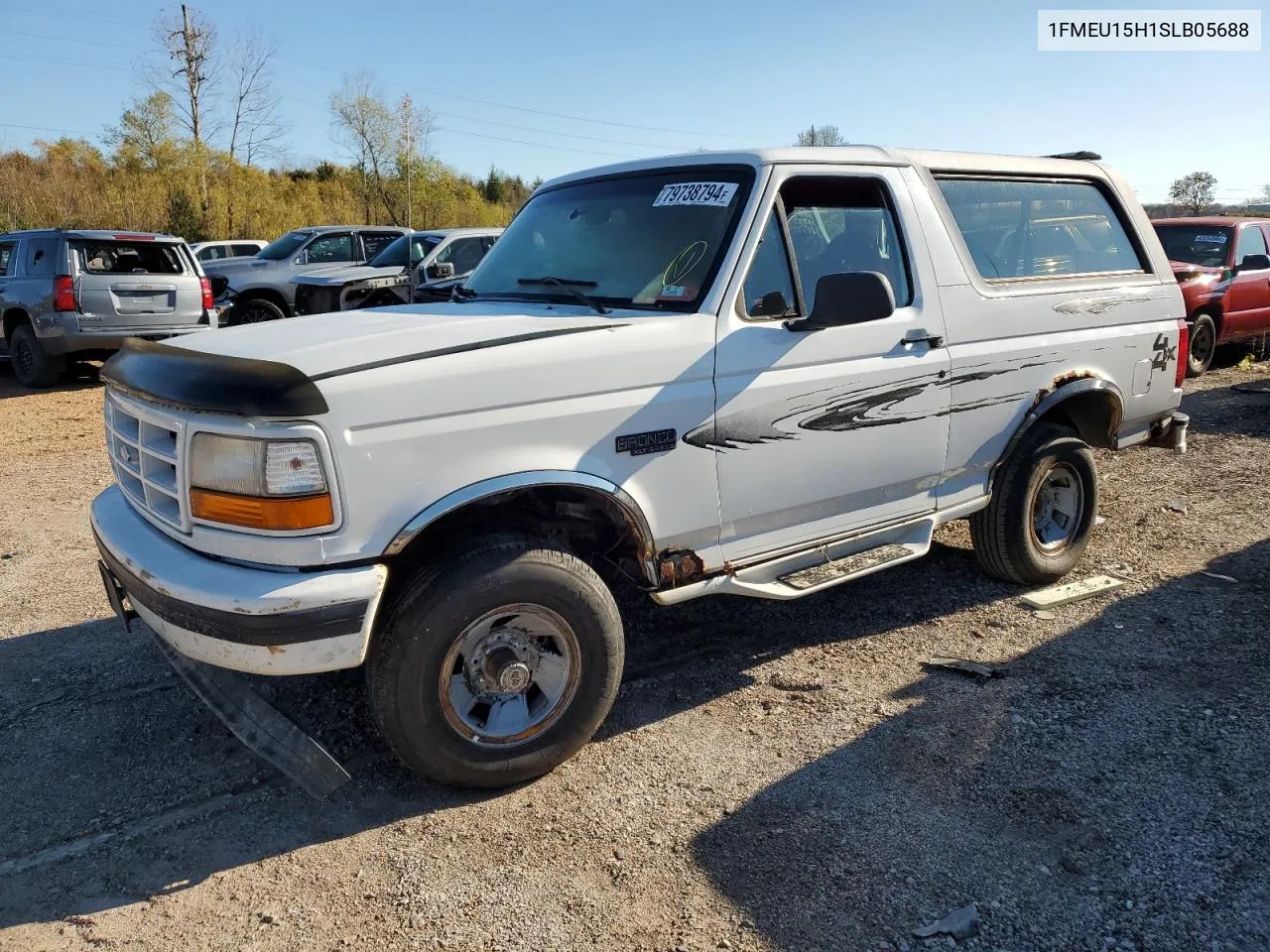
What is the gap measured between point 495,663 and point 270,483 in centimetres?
94

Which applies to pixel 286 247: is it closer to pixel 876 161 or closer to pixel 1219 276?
pixel 876 161

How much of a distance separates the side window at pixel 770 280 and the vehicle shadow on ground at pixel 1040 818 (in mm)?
1653

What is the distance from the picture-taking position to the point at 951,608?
4.66m

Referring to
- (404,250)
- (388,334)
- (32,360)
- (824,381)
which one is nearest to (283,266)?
(404,250)

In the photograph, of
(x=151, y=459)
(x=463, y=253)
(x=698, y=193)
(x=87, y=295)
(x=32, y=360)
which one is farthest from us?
(x=463, y=253)

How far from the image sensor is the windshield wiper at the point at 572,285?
3.56 metres

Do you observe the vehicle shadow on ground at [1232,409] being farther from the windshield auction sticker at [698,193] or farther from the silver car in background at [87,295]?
the silver car in background at [87,295]

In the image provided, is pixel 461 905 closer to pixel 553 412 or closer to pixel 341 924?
pixel 341 924

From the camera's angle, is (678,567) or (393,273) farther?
(393,273)

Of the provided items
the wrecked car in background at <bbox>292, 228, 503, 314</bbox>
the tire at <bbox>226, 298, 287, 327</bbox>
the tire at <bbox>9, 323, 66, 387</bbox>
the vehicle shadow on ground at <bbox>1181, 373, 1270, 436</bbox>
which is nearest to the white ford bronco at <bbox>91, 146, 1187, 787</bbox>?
the vehicle shadow on ground at <bbox>1181, 373, 1270, 436</bbox>

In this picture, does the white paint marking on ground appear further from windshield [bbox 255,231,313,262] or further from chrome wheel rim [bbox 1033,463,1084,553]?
windshield [bbox 255,231,313,262]

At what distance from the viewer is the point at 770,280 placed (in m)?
3.60

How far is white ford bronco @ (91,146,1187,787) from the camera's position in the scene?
8.93 feet

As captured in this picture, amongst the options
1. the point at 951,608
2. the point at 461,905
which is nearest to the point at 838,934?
the point at 461,905
